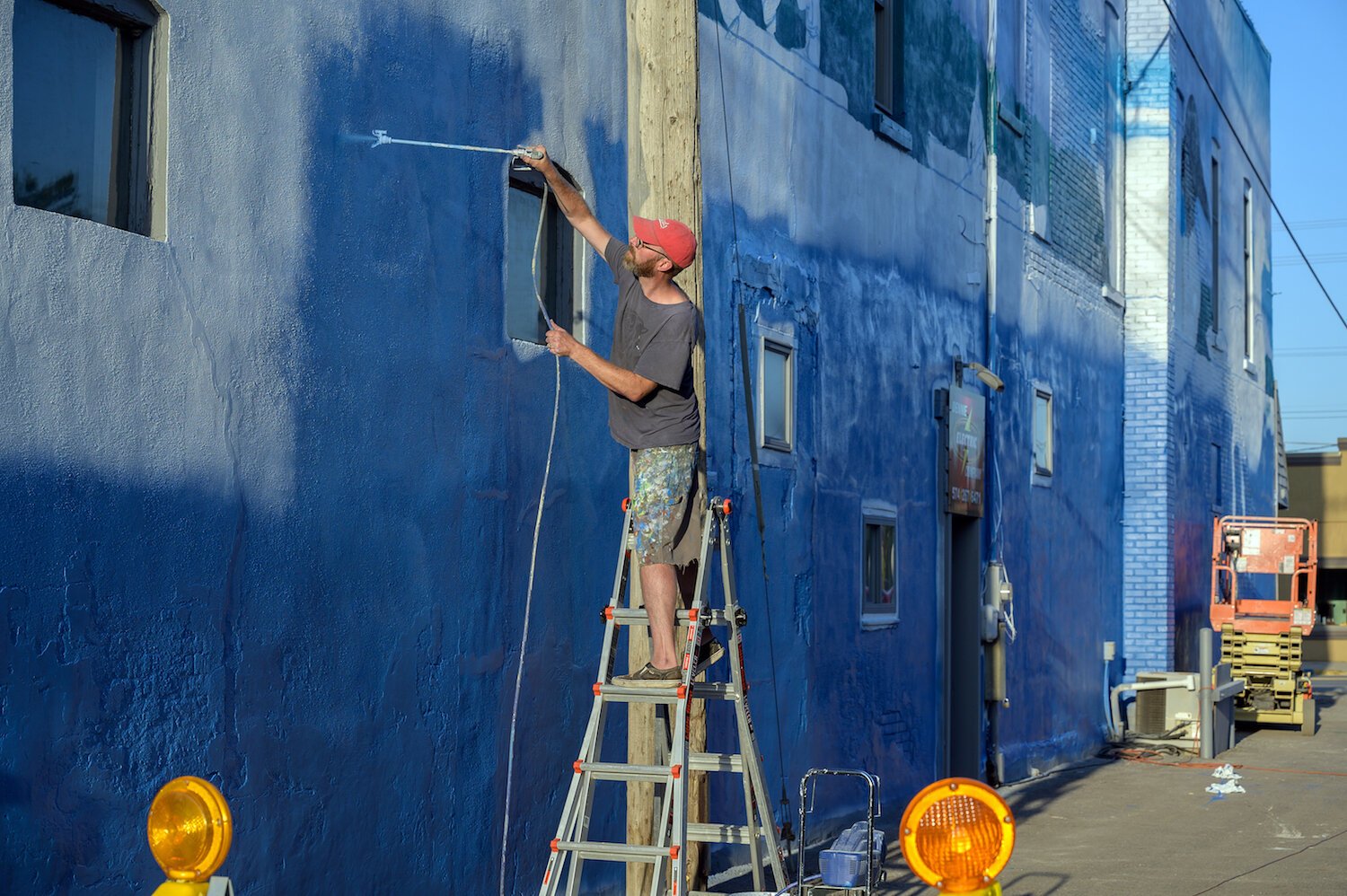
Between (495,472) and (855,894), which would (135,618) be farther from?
(855,894)

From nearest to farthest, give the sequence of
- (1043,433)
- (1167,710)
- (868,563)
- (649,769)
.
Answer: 1. (649,769)
2. (868,563)
3. (1043,433)
4. (1167,710)

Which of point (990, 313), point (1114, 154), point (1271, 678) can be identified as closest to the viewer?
point (990, 313)

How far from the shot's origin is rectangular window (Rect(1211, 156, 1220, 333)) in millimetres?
23625

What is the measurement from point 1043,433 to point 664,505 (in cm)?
1077

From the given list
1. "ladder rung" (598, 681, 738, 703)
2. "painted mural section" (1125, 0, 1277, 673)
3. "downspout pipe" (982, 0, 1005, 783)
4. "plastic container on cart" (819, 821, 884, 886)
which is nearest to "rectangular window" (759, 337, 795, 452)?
"ladder rung" (598, 681, 738, 703)

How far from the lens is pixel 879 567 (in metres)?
12.1

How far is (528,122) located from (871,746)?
5990mm

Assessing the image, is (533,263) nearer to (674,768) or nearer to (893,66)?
(674,768)

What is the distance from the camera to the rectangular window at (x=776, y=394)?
10117 millimetres

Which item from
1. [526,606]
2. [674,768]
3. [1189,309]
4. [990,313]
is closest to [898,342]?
[990,313]

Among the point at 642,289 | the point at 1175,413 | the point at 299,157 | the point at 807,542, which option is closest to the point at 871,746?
the point at 807,542

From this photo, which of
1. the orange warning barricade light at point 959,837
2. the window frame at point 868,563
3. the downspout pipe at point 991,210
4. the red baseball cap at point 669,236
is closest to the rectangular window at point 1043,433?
the downspout pipe at point 991,210

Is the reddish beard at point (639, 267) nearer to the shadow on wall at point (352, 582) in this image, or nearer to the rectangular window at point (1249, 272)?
the shadow on wall at point (352, 582)

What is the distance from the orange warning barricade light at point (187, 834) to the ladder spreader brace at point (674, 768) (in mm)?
2385
